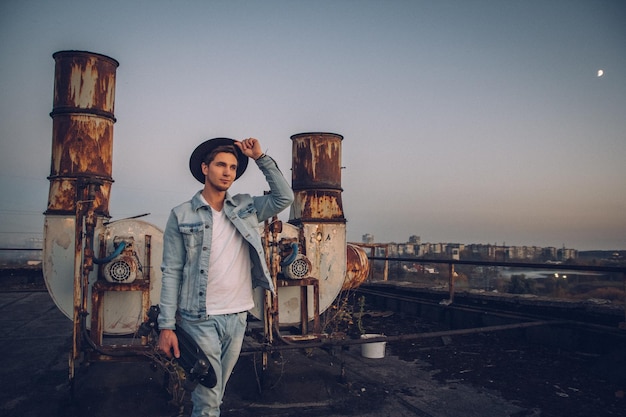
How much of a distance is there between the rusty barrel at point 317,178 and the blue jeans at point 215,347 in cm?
397

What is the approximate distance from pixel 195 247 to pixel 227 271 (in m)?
0.26

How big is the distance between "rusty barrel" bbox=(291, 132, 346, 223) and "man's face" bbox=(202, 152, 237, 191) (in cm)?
380

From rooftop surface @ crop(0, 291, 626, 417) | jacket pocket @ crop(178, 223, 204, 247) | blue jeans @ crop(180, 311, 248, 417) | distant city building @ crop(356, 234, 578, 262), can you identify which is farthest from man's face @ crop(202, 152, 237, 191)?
distant city building @ crop(356, 234, 578, 262)

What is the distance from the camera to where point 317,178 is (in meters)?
6.75

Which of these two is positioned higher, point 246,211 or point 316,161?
point 316,161

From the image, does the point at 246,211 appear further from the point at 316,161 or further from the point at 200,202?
the point at 316,161

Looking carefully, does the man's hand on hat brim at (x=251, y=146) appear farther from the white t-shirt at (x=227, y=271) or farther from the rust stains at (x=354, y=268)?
the rust stains at (x=354, y=268)

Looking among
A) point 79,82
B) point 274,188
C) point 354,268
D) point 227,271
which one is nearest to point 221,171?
point 274,188

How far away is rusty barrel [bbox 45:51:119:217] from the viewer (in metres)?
5.77

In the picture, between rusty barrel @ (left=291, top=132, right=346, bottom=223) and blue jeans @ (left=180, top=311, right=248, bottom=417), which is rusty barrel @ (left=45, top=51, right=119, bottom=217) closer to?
rusty barrel @ (left=291, top=132, right=346, bottom=223)

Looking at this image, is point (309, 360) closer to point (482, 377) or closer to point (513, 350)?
point (482, 377)

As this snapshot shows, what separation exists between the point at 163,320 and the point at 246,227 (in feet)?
2.59

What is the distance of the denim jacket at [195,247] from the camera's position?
2684mm

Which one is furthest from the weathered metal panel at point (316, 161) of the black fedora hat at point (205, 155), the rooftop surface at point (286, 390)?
the black fedora hat at point (205, 155)
